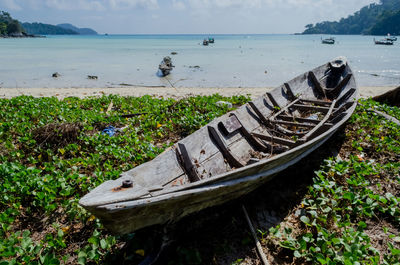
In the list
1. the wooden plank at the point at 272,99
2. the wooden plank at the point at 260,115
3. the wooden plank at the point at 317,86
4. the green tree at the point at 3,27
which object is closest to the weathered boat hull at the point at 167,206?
the wooden plank at the point at 260,115

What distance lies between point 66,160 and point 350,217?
4568mm

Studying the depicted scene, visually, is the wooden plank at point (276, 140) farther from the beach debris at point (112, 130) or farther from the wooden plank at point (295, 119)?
the beach debris at point (112, 130)

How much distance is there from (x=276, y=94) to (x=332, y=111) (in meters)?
1.40

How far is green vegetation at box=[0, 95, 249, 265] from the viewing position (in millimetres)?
2688

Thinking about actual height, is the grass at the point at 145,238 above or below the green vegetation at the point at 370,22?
below

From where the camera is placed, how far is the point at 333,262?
2.35 m

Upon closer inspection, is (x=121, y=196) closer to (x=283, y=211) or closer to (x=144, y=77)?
(x=283, y=211)

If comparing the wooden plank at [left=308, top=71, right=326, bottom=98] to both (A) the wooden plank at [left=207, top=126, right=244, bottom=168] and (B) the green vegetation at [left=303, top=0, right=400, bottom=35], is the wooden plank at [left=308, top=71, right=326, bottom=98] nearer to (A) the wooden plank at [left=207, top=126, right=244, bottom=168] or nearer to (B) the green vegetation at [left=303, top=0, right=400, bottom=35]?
(A) the wooden plank at [left=207, top=126, right=244, bottom=168]

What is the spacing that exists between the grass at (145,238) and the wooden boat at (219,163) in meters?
0.57

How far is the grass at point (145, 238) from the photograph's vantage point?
260cm

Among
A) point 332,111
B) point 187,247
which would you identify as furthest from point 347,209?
point 332,111

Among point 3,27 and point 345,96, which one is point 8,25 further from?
point 345,96

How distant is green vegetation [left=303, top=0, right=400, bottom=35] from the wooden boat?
119 metres

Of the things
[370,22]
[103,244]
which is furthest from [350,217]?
[370,22]
